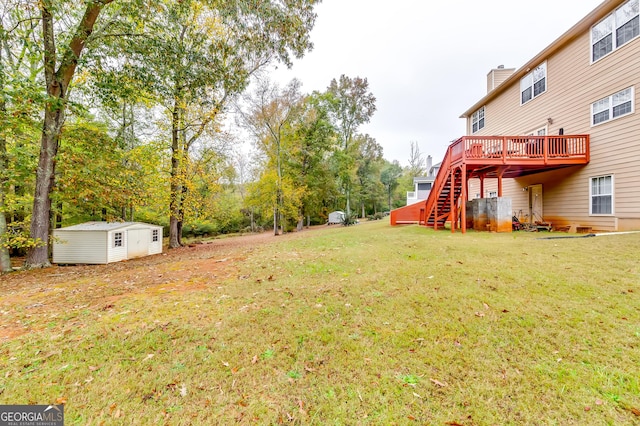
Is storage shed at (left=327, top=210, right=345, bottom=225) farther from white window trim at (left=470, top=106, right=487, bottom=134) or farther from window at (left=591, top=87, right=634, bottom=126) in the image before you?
window at (left=591, top=87, right=634, bottom=126)

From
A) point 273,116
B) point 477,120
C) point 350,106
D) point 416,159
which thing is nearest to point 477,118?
point 477,120

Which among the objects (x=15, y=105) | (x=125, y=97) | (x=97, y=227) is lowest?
(x=97, y=227)

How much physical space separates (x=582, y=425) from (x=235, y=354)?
302cm

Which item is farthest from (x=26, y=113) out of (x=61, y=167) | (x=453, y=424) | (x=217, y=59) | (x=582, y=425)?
(x=582, y=425)

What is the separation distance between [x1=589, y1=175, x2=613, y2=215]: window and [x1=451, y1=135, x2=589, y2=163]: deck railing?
100cm

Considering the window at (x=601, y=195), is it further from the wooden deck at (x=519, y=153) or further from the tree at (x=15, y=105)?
the tree at (x=15, y=105)

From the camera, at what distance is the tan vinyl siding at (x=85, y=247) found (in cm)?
1179

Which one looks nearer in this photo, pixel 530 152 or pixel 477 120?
pixel 530 152

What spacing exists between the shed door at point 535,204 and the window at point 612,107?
137 inches

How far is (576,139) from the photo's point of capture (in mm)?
9758

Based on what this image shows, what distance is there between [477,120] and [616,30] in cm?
789

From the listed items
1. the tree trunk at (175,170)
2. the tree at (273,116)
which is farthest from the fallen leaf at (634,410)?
the tree at (273,116)

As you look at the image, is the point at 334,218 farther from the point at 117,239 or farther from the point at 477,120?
the point at 117,239

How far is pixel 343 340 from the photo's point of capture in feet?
9.86
